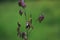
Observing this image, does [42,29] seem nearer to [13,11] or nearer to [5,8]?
[13,11]

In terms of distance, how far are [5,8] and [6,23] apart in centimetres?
96

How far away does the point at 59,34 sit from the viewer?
9.30ft

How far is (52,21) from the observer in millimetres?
3480

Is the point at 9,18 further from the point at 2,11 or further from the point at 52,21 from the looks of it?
the point at 52,21

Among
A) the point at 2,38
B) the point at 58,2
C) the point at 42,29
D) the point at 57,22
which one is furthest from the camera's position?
the point at 58,2

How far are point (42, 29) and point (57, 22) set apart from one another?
1.67ft

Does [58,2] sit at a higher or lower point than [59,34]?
higher

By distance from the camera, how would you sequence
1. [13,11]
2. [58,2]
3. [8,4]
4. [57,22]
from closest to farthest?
[57,22]
[13,11]
[58,2]
[8,4]

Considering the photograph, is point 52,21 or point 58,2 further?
point 58,2

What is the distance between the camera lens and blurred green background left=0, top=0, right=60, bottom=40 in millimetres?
2772

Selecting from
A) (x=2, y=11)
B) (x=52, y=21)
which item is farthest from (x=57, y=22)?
(x=2, y=11)

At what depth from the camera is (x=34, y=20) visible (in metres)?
3.16

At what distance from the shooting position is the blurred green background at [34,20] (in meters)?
2.77

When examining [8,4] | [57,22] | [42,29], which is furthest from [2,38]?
[8,4]
